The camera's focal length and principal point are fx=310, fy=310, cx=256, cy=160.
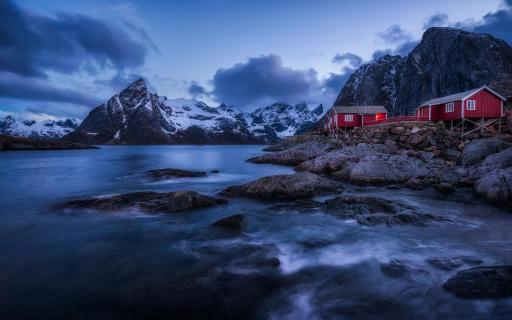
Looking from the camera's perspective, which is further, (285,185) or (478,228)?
(285,185)

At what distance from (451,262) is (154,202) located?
11256 millimetres

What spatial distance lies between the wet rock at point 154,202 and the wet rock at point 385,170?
32.1 ft

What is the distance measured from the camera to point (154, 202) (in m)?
13.9

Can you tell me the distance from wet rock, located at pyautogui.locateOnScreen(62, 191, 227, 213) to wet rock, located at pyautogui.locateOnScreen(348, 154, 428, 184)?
9.77m

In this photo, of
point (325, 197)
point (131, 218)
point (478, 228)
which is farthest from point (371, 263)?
point (131, 218)

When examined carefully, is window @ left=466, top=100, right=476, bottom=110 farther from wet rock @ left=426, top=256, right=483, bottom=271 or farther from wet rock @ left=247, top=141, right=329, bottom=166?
wet rock @ left=426, top=256, right=483, bottom=271

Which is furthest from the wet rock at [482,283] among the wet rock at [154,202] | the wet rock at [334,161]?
the wet rock at [334,161]

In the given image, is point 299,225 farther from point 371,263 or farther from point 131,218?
point 131,218

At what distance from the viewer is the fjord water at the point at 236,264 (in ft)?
19.7

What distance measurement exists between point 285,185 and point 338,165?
981 cm

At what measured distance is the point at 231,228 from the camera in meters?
10.9

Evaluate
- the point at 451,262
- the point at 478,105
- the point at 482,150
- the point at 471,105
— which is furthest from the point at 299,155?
the point at 451,262

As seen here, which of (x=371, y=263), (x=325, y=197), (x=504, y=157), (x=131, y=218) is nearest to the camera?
(x=371, y=263)

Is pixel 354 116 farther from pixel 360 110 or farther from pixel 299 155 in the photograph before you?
pixel 299 155
